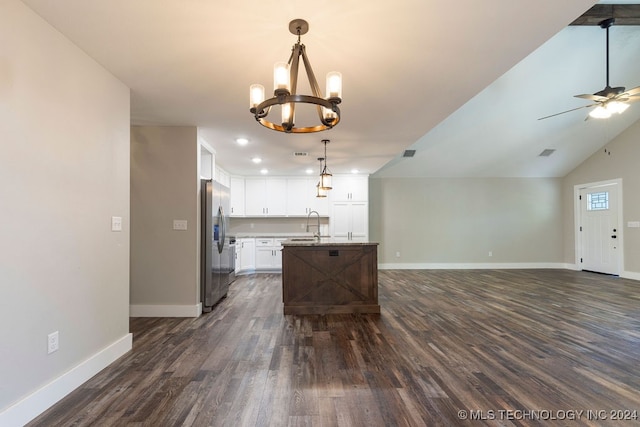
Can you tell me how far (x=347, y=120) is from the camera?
3.68m

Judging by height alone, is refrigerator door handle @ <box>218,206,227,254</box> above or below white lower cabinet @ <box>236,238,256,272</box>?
above

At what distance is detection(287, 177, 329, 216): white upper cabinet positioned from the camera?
7.51 meters

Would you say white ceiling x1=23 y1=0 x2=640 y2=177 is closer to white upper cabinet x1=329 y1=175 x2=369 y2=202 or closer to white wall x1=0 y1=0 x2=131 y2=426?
white wall x1=0 y1=0 x2=131 y2=426

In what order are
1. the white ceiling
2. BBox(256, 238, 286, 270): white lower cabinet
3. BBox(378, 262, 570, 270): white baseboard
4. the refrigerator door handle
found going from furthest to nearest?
BBox(378, 262, 570, 270): white baseboard → BBox(256, 238, 286, 270): white lower cabinet → the refrigerator door handle → the white ceiling

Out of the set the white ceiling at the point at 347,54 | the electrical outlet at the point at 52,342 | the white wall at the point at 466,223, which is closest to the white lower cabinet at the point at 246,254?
the white ceiling at the point at 347,54

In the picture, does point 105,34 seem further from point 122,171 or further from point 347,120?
point 347,120

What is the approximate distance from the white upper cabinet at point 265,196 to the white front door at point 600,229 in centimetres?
750

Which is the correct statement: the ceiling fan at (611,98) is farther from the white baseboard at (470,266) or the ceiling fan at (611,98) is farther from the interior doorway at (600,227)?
the white baseboard at (470,266)

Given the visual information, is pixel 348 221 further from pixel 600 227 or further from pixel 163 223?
pixel 600 227

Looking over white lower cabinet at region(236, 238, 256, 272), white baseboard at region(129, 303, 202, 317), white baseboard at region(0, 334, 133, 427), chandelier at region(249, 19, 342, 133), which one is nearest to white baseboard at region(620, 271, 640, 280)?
chandelier at region(249, 19, 342, 133)

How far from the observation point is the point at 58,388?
1978mm

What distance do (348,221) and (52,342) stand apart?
600 centimetres

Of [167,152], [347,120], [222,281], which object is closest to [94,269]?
[167,152]

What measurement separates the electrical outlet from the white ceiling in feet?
6.67
